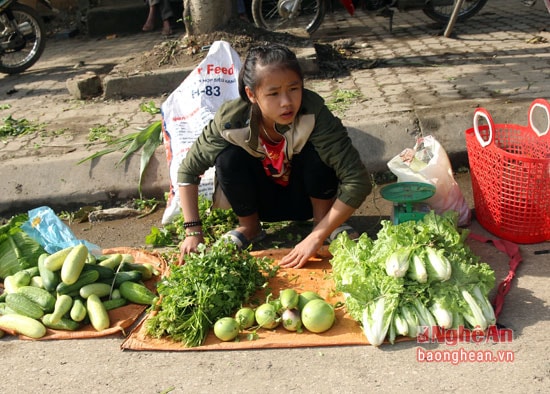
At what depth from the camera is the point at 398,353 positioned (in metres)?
2.54

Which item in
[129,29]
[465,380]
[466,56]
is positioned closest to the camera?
[465,380]

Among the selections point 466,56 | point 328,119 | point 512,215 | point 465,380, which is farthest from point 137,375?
point 466,56

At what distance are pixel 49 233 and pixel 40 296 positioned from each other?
0.64 m

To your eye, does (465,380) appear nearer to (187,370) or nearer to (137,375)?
(187,370)

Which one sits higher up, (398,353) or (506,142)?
(506,142)

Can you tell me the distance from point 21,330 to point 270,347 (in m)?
1.17

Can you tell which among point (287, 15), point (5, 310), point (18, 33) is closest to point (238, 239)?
point (5, 310)

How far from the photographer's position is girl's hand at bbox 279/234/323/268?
10.6ft

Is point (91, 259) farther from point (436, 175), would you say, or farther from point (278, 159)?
point (436, 175)

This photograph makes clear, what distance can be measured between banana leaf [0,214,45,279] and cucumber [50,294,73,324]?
1.61 feet

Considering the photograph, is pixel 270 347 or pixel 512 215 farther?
pixel 512 215

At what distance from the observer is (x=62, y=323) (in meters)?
2.89

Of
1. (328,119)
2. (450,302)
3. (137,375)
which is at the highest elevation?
(328,119)

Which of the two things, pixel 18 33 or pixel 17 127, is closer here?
pixel 17 127
